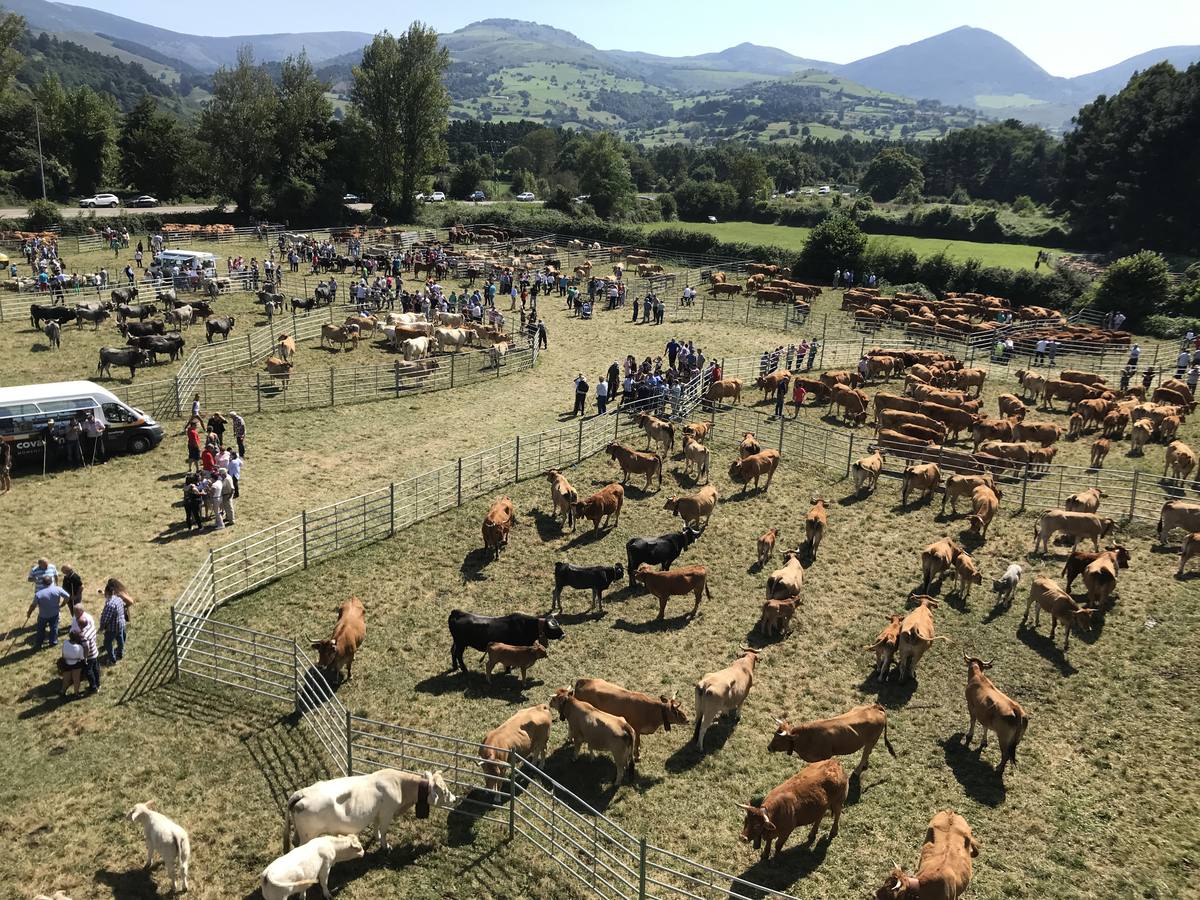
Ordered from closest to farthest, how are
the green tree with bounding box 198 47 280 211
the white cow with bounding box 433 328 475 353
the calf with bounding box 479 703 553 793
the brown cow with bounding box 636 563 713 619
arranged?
the calf with bounding box 479 703 553 793 → the brown cow with bounding box 636 563 713 619 → the white cow with bounding box 433 328 475 353 → the green tree with bounding box 198 47 280 211

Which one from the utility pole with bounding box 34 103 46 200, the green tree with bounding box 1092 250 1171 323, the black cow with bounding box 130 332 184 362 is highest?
the utility pole with bounding box 34 103 46 200

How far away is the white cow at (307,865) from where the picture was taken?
25.9ft

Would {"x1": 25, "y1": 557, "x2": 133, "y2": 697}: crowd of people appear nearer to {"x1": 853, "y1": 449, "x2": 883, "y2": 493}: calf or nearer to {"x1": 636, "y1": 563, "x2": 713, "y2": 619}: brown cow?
{"x1": 636, "y1": 563, "x2": 713, "y2": 619}: brown cow

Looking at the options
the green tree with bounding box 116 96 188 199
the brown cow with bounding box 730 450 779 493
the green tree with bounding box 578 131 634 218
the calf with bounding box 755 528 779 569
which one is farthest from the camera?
the green tree with bounding box 578 131 634 218

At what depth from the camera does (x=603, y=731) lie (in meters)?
10.2

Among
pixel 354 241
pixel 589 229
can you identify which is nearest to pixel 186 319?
pixel 354 241

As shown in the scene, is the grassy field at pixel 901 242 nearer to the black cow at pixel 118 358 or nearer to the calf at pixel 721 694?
the black cow at pixel 118 358

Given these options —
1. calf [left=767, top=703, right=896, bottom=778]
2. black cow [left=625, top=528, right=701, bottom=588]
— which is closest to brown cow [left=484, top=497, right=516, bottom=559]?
black cow [left=625, top=528, right=701, bottom=588]

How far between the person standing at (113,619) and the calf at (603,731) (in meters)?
6.64

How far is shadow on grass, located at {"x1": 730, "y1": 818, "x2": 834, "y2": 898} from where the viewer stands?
8.89 metres

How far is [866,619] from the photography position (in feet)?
47.6

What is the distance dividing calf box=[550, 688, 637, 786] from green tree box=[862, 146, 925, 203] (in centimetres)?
11610

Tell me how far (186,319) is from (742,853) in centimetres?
2873

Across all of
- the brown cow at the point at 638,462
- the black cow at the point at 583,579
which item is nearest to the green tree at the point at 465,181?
the brown cow at the point at 638,462
